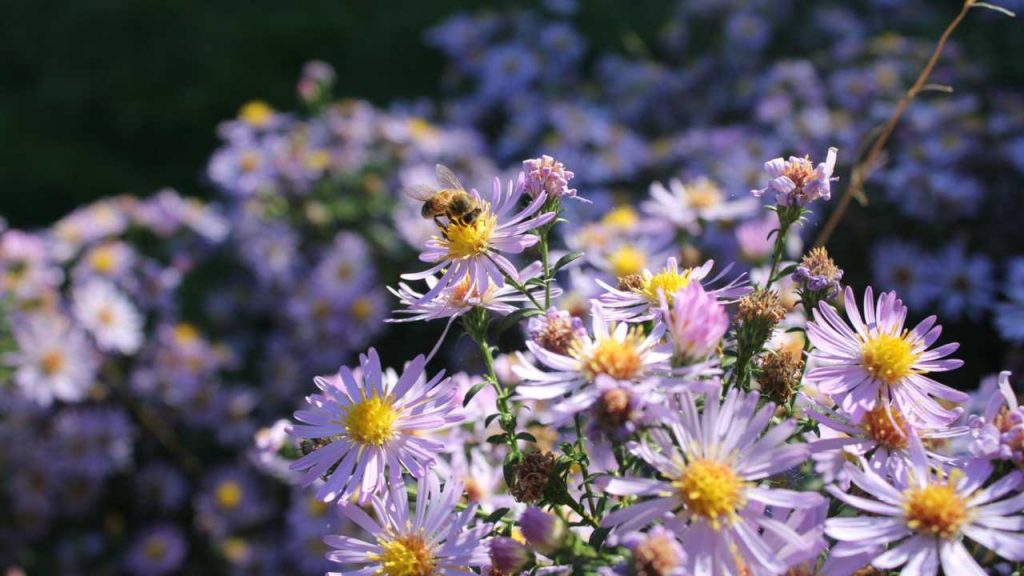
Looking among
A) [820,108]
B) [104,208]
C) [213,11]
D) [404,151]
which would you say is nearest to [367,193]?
[404,151]

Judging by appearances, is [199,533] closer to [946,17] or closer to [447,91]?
[447,91]

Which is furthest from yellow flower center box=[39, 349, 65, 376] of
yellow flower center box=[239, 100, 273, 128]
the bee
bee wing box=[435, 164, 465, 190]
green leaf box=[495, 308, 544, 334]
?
green leaf box=[495, 308, 544, 334]

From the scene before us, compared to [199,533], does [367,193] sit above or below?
above

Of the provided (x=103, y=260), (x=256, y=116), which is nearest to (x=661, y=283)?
(x=103, y=260)

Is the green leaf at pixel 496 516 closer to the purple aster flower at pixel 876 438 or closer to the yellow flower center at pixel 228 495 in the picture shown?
the purple aster flower at pixel 876 438

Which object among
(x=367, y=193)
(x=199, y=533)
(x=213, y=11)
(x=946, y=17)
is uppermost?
(x=213, y=11)

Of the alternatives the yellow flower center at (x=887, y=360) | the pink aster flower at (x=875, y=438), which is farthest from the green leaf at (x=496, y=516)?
the yellow flower center at (x=887, y=360)

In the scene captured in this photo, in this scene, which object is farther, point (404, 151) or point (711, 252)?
point (404, 151)

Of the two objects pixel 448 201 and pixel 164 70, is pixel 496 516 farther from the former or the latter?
pixel 164 70
